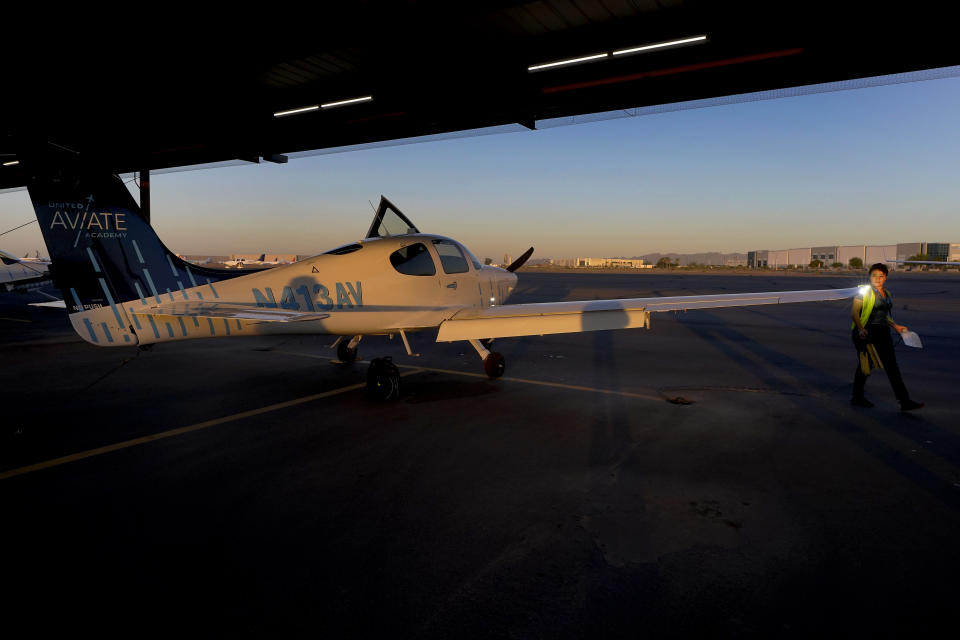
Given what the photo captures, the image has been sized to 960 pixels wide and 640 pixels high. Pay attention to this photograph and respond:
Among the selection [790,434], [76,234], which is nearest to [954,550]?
[790,434]

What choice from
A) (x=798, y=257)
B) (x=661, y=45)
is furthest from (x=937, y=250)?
(x=661, y=45)

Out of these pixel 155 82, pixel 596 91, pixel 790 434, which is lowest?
pixel 790 434

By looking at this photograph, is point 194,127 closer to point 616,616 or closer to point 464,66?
point 464,66

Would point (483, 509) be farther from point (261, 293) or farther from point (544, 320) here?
point (261, 293)

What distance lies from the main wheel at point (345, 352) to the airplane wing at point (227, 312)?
3.16 meters

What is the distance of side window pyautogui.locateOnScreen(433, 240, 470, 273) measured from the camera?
7961 mm

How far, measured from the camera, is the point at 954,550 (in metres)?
2.98

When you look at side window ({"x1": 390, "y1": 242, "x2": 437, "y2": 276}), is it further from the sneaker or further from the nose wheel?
the sneaker

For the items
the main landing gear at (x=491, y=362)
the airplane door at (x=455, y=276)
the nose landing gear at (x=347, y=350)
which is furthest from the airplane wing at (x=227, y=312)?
the nose landing gear at (x=347, y=350)

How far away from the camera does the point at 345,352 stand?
31.7 feet

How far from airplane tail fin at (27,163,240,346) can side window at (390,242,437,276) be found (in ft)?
8.90

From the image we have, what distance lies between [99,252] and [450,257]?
5.13 m

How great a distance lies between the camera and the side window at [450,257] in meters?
7.96

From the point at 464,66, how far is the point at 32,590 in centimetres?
970
